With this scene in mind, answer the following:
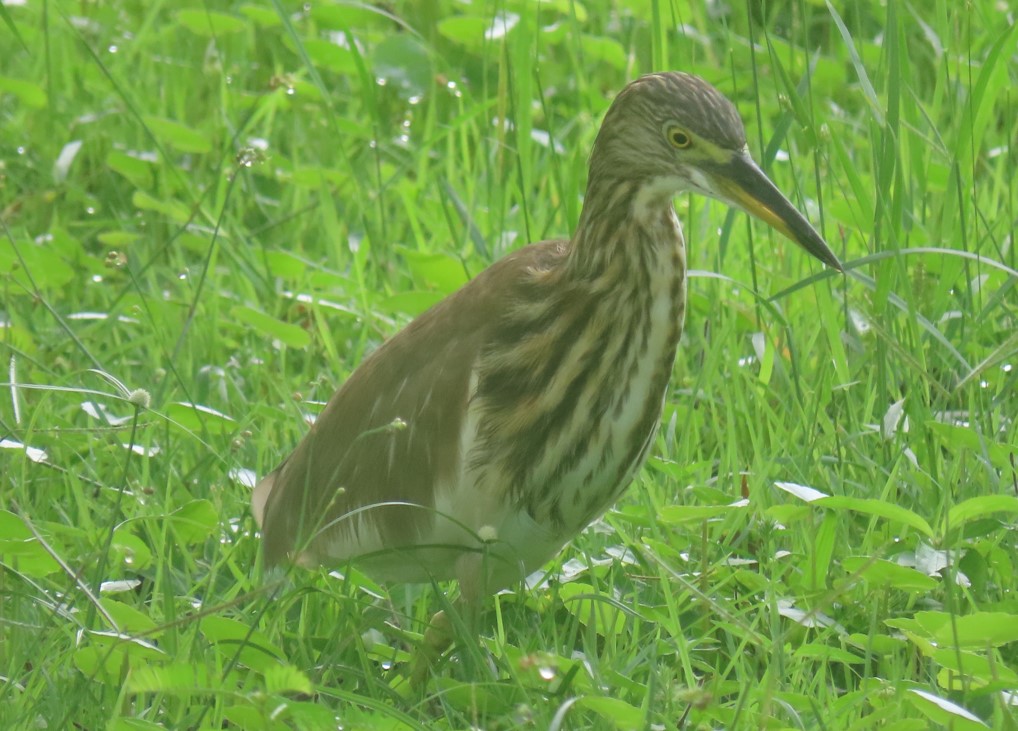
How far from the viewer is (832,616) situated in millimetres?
3502

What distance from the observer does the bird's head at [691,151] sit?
327 centimetres

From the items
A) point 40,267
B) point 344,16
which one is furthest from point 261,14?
point 40,267

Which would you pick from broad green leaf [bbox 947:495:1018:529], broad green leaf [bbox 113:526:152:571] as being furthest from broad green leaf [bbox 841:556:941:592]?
broad green leaf [bbox 113:526:152:571]

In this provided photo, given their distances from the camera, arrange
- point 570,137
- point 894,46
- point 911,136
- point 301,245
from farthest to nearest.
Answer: point 570,137
point 301,245
point 911,136
point 894,46

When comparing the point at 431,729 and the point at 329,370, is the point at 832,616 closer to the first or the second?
the point at 431,729

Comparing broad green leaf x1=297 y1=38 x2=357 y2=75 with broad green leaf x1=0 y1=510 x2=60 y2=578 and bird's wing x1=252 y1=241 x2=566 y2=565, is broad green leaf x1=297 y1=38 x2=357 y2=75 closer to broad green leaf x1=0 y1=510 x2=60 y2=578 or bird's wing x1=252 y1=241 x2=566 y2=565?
bird's wing x1=252 y1=241 x2=566 y2=565

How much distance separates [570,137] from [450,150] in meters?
0.56

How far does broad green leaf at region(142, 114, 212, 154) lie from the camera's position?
5363mm

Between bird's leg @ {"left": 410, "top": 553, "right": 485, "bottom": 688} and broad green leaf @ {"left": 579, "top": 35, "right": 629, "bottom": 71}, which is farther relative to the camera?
broad green leaf @ {"left": 579, "top": 35, "right": 629, "bottom": 71}

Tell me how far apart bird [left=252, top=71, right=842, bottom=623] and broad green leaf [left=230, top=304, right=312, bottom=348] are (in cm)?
101

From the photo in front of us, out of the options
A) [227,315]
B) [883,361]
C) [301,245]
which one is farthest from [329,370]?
[883,361]

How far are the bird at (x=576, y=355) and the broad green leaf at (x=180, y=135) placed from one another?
2.13 meters

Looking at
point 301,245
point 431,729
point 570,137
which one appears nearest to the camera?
point 431,729

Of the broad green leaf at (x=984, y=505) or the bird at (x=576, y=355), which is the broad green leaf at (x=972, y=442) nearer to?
the broad green leaf at (x=984, y=505)
